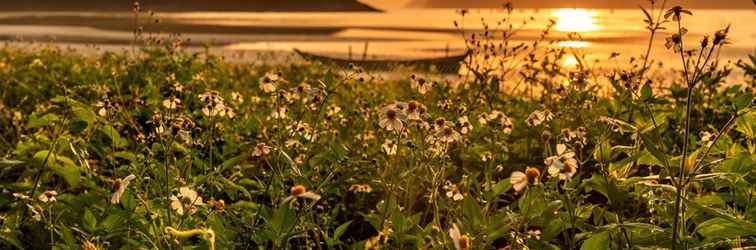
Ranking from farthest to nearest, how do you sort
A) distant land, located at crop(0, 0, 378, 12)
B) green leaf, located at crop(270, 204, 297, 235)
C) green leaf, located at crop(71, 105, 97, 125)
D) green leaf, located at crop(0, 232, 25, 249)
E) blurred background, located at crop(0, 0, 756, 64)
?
distant land, located at crop(0, 0, 378, 12) → blurred background, located at crop(0, 0, 756, 64) → green leaf, located at crop(71, 105, 97, 125) → green leaf, located at crop(0, 232, 25, 249) → green leaf, located at crop(270, 204, 297, 235)

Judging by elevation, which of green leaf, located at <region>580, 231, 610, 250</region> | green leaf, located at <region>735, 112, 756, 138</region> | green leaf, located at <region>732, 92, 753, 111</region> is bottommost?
green leaf, located at <region>580, 231, 610, 250</region>

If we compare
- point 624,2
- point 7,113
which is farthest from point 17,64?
point 624,2

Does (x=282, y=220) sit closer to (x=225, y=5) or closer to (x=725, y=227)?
(x=725, y=227)

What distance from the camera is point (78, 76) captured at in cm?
750

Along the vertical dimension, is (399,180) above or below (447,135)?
below

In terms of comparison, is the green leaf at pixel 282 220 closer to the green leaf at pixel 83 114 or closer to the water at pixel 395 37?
the green leaf at pixel 83 114

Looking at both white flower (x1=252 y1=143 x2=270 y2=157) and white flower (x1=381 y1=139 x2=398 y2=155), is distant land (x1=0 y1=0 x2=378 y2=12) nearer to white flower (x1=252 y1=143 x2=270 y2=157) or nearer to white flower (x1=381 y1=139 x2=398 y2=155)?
white flower (x1=381 y1=139 x2=398 y2=155)

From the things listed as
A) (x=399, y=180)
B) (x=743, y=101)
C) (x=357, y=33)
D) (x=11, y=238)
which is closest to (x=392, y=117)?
(x=399, y=180)

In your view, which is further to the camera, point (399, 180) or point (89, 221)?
point (399, 180)

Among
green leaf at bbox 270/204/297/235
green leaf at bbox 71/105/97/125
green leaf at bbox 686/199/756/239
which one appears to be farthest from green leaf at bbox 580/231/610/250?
green leaf at bbox 71/105/97/125

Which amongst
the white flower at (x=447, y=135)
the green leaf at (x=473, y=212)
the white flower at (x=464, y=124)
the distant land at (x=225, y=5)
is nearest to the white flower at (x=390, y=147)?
the white flower at (x=464, y=124)

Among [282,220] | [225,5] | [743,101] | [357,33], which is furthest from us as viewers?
[225,5]

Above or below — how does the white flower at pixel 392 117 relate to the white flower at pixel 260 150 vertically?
above

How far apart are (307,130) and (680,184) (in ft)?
5.73
